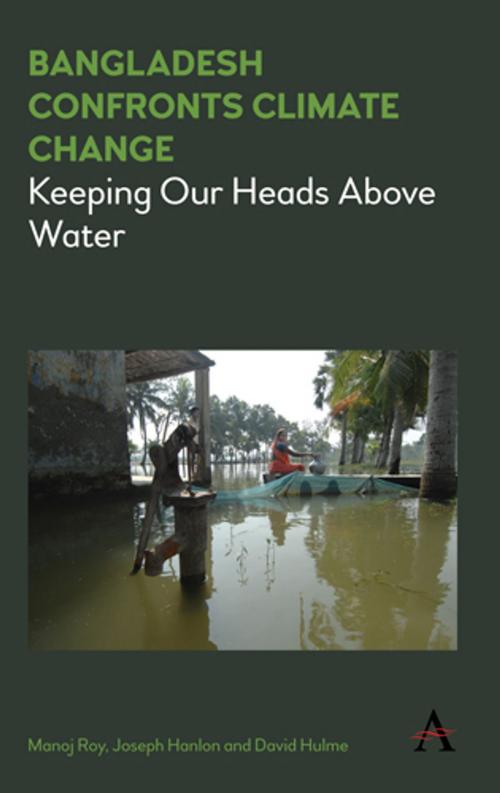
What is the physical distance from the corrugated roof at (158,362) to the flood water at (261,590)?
4.61m

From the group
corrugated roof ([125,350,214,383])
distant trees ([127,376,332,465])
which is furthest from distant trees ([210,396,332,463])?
corrugated roof ([125,350,214,383])

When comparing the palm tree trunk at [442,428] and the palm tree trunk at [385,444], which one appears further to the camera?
the palm tree trunk at [385,444]

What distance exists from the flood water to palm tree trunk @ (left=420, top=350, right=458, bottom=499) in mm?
1020

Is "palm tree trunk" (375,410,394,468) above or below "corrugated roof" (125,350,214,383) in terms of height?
below

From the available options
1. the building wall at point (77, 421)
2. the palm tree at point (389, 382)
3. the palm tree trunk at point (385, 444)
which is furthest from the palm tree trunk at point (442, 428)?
the palm tree trunk at point (385, 444)

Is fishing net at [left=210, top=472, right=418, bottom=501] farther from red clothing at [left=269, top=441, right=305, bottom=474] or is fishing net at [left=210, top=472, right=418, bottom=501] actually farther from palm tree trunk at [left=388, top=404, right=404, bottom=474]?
palm tree trunk at [left=388, top=404, right=404, bottom=474]

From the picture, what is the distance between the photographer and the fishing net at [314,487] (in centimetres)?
835

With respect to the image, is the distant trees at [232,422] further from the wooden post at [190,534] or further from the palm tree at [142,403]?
the wooden post at [190,534]

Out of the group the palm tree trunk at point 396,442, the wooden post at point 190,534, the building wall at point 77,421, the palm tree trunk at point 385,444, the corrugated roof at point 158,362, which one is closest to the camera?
the wooden post at point 190,534

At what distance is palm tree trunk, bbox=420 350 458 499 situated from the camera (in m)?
6.56

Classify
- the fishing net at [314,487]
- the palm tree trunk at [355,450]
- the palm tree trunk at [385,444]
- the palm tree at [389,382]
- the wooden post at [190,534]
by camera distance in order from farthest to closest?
the palm tree trunk at [355,450], the palm tree trunk at [385,444], the palm tree at [389,382], the fishing net at [314,487], the wooden post at [190,534]

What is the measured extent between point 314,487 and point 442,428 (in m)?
3.49

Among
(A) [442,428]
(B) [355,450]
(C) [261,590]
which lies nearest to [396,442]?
(A) [442,428]

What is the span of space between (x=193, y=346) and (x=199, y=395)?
8.04 meters
